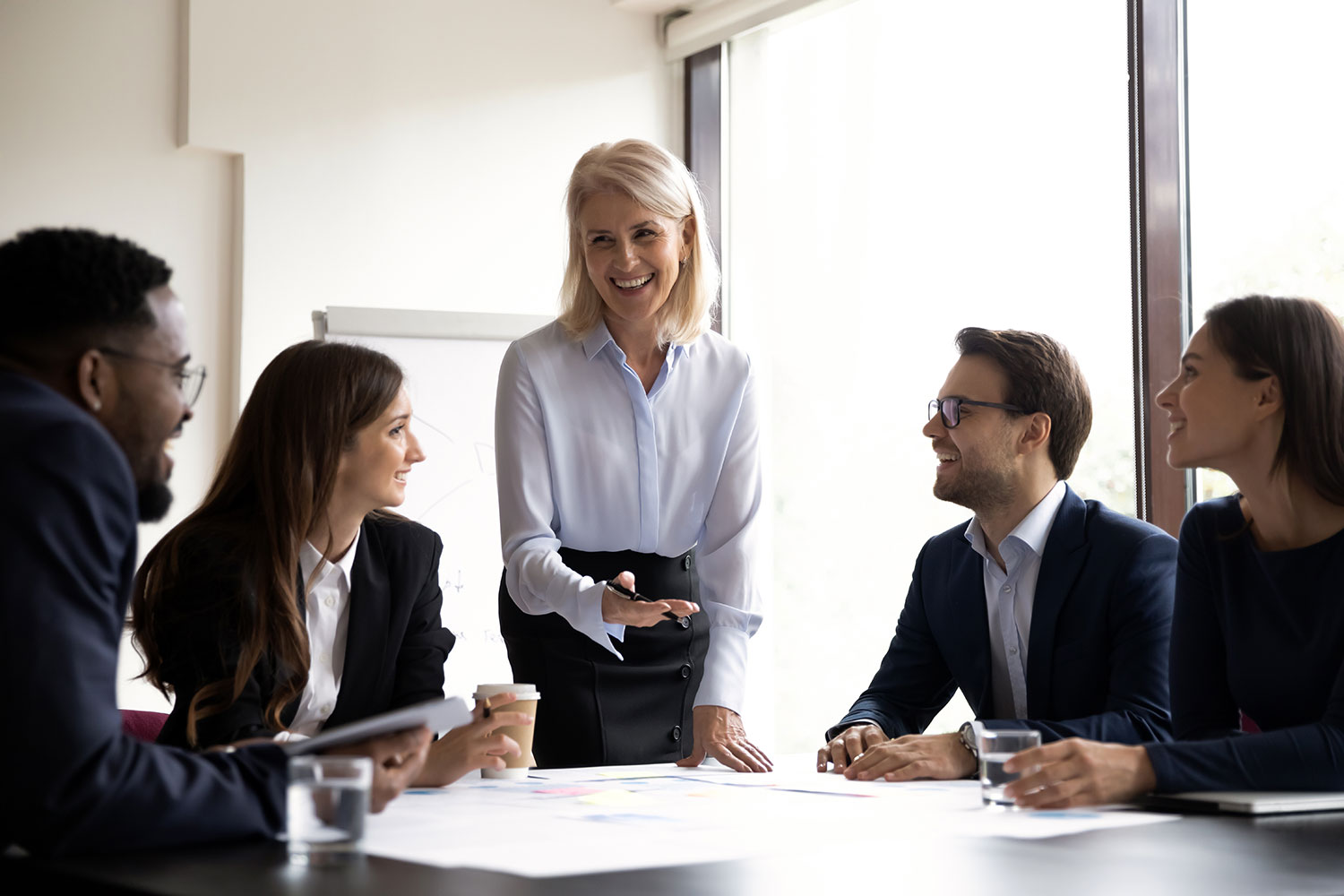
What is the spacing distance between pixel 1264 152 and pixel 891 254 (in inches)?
59.2

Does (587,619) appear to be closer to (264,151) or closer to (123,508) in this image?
(123,508)

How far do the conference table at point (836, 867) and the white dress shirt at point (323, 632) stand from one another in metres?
0.71

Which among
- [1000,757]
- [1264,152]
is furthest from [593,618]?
[1264,152]

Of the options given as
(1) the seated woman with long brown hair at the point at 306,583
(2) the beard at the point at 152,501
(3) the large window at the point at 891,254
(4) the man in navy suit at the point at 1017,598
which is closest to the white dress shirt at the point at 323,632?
(1) the seated woman with long brown hair at the point at 306,583

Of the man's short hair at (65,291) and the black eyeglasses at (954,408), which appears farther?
the black eyeglasses at (954,408)

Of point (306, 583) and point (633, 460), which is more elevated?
point (633, 460)

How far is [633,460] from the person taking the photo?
2.76m

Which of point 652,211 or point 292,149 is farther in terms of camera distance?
point 292,149

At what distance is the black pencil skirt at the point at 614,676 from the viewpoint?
8.45ft

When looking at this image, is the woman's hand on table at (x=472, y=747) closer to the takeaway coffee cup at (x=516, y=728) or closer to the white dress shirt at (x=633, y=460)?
the takeaway coffee cup at (x=516, y=728)

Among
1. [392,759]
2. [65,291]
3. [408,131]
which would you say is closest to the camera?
[65,291]

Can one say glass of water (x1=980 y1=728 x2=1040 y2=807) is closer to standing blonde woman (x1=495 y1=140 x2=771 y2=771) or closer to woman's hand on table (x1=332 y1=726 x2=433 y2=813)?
woman's hand on table (x1=332 y1=726 x2=433 y2=813)

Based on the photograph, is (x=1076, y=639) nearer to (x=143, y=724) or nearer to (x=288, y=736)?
(x=288, y=736)

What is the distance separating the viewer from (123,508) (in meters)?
1.25
